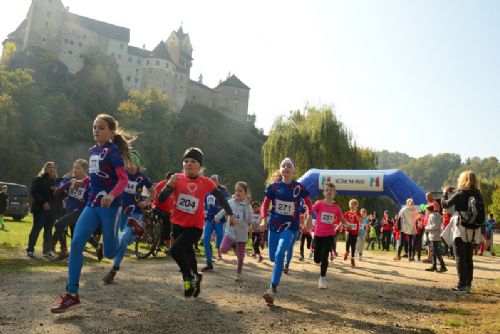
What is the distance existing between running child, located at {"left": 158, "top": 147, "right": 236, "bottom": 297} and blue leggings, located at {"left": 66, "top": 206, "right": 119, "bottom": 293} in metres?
0.68

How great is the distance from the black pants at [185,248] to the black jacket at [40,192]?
Result: 17.1 ft

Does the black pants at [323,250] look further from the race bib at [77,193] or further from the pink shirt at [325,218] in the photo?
the race bib at [77,193]

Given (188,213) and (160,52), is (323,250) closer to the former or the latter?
(188,213)

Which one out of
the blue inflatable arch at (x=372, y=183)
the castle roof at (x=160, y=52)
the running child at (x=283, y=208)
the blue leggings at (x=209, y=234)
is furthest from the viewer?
the castle roof at (x=160, y=52)

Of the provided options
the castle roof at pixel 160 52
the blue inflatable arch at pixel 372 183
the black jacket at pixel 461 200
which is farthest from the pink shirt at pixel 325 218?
the castle roof at pixel 160 52

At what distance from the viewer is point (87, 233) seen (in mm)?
4996

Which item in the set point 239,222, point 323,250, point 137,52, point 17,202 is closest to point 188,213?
point 239,222

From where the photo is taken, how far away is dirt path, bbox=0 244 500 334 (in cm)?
449

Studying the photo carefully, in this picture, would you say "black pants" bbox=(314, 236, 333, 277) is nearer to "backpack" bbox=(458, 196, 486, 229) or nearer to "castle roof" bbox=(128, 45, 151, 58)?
"backpack" bbox=(458, 196, 486, 229)

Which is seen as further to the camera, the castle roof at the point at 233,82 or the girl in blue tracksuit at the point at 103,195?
the castle roof at the point at 233,82

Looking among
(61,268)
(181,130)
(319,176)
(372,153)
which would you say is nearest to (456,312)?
(61,268)

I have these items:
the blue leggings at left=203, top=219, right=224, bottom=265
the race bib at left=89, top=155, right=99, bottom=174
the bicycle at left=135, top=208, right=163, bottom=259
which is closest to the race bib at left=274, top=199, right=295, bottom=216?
the blue leggings at left=203, top=219, right=224, bottom=265

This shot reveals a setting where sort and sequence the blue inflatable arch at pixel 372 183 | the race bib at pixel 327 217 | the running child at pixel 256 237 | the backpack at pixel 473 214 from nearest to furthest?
the backpack at pixel 473 214, the race bib at pixel 327 217, the running child at pixel 256 237, the blue inflatable arch at pixel 372 183

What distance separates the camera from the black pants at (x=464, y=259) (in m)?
8.40
